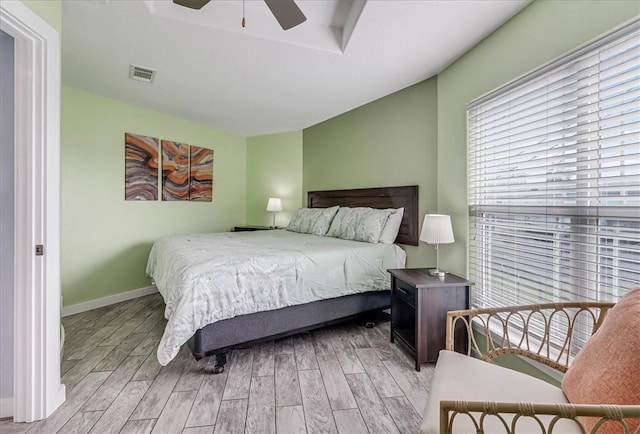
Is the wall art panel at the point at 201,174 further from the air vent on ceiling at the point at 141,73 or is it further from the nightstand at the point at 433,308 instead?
the nightstand at the point at 433,308

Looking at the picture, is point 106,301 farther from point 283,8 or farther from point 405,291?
point 283,8

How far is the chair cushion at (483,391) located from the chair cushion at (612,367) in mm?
85

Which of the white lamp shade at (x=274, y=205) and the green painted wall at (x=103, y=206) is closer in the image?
the green painted wall at (x=103, y=206)

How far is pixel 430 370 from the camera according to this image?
224cm

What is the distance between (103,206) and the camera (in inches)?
143

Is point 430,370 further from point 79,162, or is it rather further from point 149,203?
point 79,162

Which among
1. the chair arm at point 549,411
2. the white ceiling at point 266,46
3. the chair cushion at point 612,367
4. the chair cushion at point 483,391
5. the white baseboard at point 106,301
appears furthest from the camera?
the white baseboard at point 106,301

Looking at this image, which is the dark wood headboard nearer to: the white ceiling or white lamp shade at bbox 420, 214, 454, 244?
white lamp shade at bbox 420, 214, 454, 244

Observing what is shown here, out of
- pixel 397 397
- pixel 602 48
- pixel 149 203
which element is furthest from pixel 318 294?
pixel 149 203

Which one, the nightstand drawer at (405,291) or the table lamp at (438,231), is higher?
the table lamp at (438,231)

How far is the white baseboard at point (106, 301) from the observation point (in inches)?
131

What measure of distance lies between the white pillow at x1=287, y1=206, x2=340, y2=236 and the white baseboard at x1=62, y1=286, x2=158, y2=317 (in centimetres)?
215

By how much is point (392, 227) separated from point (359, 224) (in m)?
0.38

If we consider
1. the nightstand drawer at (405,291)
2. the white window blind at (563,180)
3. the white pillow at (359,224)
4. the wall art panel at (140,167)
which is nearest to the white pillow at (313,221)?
the white pillow at (359,224)
